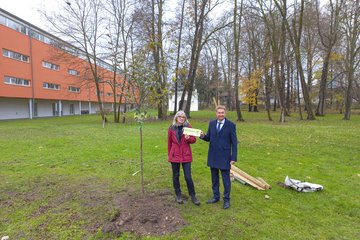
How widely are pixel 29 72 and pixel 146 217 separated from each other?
37.2m

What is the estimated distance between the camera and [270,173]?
7.01 metres

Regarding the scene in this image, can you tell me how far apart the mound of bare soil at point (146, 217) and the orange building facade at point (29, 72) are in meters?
22.4

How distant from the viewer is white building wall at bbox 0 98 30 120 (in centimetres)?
3425

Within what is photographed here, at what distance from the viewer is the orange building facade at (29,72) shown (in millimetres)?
30703

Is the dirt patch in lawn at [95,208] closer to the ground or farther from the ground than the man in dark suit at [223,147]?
closer to the ground

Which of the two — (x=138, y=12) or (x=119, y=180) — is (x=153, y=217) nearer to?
(x=119, y=180)

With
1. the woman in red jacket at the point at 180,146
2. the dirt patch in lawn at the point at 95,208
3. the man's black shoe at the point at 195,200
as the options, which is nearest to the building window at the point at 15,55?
the dirt patch in lawn at the point at 95,208

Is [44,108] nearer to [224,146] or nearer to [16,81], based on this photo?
[16,81]

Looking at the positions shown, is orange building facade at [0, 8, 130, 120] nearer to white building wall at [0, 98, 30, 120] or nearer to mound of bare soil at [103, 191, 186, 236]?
white building wall at [0, 98, 30, 120]

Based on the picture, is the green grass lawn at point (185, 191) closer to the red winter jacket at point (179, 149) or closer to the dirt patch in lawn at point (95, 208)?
the dirt patch in lawn at point (95, 208)

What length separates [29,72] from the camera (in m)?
35.0

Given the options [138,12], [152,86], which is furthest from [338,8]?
[152,86]

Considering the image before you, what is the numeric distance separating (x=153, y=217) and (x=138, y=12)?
23.3 m

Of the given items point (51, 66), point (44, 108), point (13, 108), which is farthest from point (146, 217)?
point (44, 108)
